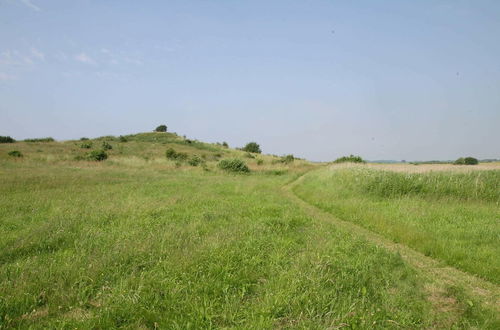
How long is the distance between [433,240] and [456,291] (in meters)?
3.13

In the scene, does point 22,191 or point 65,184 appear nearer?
point 22,191

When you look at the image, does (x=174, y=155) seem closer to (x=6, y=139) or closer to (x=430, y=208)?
(x=6, y=139)

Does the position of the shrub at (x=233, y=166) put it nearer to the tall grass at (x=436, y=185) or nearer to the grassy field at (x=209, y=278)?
the tall grass at (x=436, y=185)

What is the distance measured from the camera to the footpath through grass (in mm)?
4156

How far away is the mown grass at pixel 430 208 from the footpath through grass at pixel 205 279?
1944mm

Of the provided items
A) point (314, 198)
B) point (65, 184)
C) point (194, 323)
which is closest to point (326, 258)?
point (194, 323)

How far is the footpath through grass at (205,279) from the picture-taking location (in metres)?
4.16

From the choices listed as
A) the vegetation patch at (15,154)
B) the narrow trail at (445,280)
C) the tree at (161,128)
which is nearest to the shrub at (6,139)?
the vegetation patch at (15,154)

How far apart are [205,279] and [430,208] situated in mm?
9995

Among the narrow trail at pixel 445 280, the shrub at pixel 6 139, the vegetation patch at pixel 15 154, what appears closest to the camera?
the narrow trail at pixel 445 280

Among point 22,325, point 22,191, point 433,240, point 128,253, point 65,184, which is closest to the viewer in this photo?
point 22,325

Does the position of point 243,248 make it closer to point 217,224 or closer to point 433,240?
point 217,224

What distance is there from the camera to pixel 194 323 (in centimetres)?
403

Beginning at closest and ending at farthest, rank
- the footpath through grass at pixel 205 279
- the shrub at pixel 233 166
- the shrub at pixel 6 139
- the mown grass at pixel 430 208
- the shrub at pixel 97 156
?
1. the footpath through grass at pixel 205 279
2. the mown grass at pixel 430 208
3. the shrub at pixel 233 166
4. the shrub at pixel 97 156
5. the shrub at pixel 6 139
